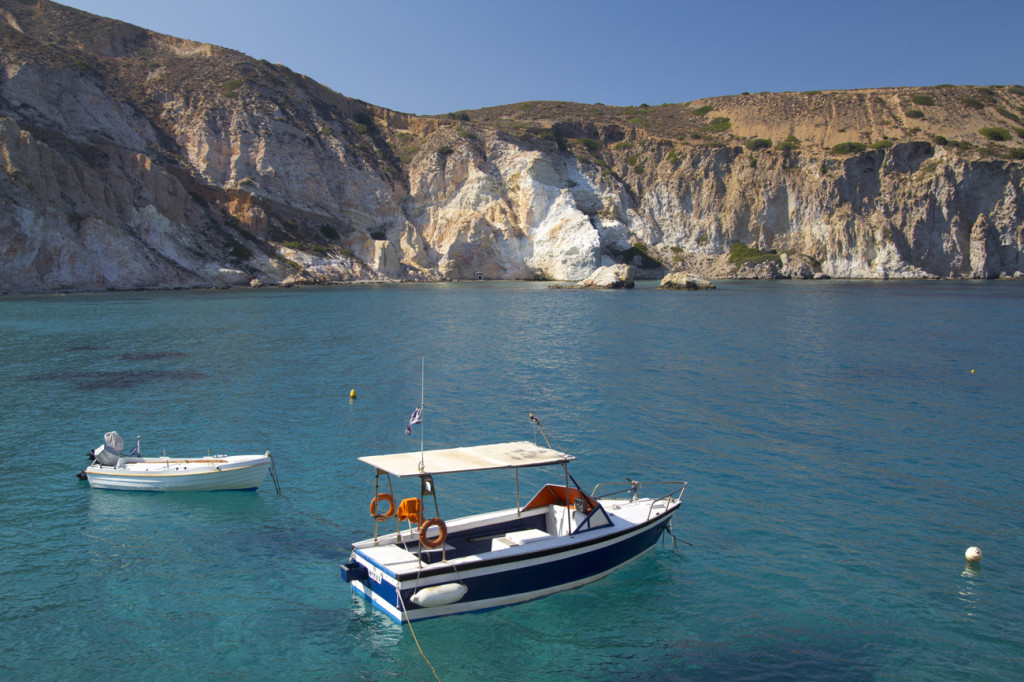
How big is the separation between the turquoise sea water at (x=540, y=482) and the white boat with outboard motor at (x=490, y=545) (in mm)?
434

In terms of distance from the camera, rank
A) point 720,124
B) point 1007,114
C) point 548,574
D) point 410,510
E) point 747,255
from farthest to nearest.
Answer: point 720,124
point 1007,114
point 747,255
point 410,510
point 548,574

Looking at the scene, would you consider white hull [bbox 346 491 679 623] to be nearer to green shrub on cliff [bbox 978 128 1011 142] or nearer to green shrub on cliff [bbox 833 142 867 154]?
green shrub on cliff [bbox 833 142 867 154]

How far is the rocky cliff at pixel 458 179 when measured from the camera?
270 feet

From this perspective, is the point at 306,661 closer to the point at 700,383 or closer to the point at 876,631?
the point at 876,631

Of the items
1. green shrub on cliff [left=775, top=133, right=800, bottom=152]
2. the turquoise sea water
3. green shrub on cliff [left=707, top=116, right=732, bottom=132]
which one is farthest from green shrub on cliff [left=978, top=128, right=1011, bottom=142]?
the turquoise sea water

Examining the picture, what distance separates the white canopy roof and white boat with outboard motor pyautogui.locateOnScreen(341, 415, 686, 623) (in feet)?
0.06

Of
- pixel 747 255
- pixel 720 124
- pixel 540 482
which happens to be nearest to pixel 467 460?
pixel 540 482

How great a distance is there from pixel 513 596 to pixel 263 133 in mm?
104397

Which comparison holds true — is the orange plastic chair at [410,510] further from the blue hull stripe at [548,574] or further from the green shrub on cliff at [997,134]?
the green shrub on cliff at [997,134]

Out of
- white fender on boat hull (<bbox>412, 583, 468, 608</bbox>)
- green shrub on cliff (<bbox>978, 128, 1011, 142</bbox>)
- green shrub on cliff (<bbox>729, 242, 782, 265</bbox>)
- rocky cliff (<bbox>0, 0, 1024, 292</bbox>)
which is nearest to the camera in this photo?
white fender on boat hull (<bbox>412, 583, 468, 608</bbox>)

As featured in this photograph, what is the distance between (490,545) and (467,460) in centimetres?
169

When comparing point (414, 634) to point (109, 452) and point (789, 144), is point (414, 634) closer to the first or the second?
point (109, 452)

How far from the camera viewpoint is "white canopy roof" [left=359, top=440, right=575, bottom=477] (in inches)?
477

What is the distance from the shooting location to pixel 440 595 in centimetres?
1098
